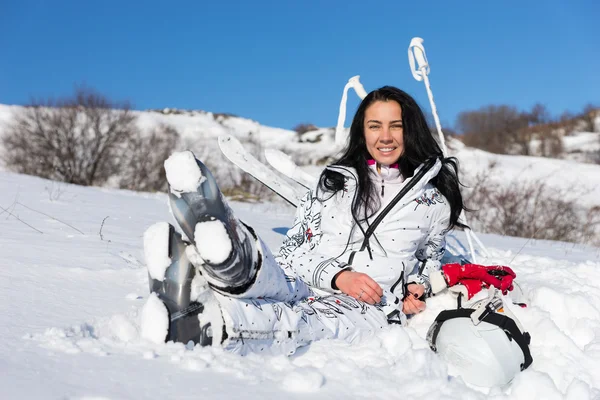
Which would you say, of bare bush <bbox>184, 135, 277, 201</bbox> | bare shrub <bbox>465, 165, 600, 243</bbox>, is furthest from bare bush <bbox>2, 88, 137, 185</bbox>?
bare shrub <bbox>465, 165, 600, 243</bbox>

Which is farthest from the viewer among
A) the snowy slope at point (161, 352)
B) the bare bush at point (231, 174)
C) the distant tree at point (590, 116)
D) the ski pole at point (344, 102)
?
the distant tree at point (590, 116)

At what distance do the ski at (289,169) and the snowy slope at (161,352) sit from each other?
115cm

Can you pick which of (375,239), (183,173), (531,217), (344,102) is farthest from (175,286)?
(531,217)

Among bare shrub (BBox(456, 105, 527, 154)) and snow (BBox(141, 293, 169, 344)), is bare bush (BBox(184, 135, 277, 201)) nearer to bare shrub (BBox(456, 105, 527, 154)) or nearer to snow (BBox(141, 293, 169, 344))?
snow (BBox(141, 293, 169, 344))

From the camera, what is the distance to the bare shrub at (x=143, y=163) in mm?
11656

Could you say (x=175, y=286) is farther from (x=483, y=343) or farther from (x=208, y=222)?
(x=483, y=343)

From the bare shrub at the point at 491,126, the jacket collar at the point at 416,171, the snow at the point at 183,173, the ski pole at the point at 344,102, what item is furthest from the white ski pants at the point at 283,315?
the bare shrub at the point at 491,126

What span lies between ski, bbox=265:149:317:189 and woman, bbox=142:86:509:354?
882 millimetres

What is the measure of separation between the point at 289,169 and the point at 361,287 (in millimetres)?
1644

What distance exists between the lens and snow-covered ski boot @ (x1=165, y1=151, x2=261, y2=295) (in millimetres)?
1262

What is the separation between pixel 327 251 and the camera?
2.12 metres

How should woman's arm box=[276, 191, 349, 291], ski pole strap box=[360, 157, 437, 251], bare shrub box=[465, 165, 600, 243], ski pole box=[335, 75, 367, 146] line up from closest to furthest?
1. woman's arm box=[276, 191, 349, 291]
2. ski pole strap box=[360, 157, 437, 251]
3. ski pole box=[335, 75, 367, 146]
4. bare shrub box=[465, 165, 600, 243]

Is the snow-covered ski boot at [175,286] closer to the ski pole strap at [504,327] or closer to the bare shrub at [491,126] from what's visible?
the ski pole strap at [504,327]

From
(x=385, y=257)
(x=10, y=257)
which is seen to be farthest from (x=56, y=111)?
(x=385, y=257)
